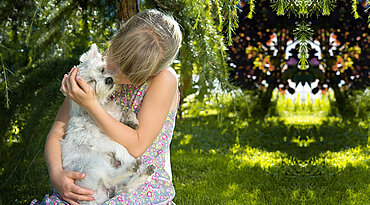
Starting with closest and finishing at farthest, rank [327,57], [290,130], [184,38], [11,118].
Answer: [184,38]
[11,118]
[290,130]
[327,57]

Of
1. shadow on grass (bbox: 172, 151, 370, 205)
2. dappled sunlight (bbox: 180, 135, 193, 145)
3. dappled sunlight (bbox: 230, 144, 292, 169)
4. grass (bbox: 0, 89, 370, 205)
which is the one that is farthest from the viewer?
dappled sunlight (bbox: 180, 135, 193, 145)

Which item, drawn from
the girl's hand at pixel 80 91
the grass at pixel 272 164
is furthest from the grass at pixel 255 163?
the girl's hand at pixel 80 91

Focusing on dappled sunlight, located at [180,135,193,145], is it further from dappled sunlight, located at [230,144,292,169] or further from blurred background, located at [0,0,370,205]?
dappled sunlight, located at [230,144,292,169]

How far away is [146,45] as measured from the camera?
1.78m

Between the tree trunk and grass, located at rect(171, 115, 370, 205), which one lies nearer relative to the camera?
the tree trunk

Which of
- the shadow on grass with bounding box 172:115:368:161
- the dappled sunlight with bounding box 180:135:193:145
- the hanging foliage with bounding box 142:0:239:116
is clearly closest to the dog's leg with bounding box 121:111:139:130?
the hanging foliage with bounding box 142:0:239:116

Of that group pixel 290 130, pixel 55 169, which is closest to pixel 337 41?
pixel 290 130

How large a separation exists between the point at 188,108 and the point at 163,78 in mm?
4669

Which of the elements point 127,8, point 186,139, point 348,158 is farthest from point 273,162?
point 127,8

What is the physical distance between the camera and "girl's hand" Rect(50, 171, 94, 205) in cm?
171

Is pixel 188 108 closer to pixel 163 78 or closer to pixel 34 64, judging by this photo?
pixel 34 64

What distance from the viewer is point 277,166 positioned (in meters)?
3.78

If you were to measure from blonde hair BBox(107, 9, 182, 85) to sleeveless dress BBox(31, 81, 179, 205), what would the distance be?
0.49ft

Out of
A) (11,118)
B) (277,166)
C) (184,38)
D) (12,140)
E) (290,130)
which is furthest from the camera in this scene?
(290,130)
